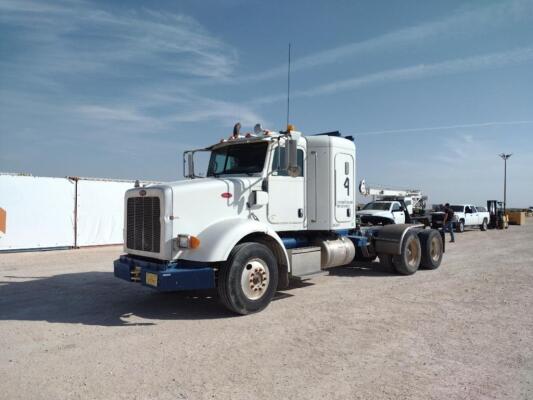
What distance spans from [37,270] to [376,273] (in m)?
8.77

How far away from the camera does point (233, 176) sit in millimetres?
Result: 7281

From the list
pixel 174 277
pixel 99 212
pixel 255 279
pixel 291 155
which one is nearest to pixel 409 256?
pixel 291 155

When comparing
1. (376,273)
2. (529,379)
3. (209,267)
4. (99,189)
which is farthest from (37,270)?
(529,379)

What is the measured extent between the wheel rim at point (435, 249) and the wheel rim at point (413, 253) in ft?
1.98

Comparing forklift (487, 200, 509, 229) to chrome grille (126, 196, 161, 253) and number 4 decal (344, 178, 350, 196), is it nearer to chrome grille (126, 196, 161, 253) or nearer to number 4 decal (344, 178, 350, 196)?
number 4 decal (344, 178, 350, 196)

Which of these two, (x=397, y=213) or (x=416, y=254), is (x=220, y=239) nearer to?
(x=416, y=254)

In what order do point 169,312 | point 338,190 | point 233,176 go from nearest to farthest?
1. point 169,312
2. point 233,176
3. point 338,190

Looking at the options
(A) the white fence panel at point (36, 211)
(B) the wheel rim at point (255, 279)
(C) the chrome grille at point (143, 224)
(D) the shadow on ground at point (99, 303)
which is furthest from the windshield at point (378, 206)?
Result: (C) the chrome grille at point (143, 224)

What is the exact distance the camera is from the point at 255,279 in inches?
247

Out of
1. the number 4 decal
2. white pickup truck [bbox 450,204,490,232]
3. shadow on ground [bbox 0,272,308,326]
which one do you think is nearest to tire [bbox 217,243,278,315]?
shadow on ground [bbox 0,272,308,326]

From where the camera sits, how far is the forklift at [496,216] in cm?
3062

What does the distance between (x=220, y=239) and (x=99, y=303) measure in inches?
110

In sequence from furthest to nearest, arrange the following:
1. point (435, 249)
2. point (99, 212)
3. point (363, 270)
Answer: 1. point (99, 212)
2. point (435, 249)
3. point (363, 270)

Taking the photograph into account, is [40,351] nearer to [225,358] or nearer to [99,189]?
[225,358]
